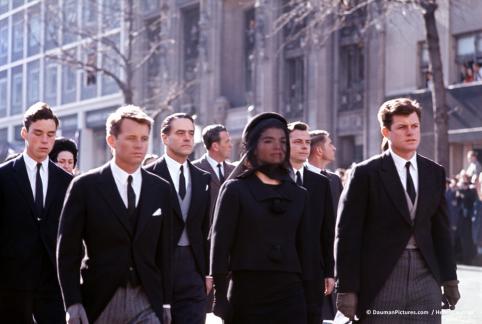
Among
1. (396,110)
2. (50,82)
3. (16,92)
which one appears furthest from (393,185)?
(16,92)

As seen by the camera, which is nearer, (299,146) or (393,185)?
(393,185)

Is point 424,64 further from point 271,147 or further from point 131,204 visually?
point 131,204

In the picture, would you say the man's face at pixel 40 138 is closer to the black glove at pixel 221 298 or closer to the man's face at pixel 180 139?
the man's face at pixel 180 139

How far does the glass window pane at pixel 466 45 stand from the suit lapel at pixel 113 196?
2601 cm

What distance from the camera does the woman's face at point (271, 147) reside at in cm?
739

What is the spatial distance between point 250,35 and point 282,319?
122ft

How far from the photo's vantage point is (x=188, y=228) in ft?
32.3

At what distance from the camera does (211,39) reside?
45.5 m

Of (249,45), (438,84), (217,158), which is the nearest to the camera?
(217,158)

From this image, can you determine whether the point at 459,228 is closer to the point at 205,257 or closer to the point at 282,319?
the point at 205,257

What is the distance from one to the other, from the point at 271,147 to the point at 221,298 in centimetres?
99

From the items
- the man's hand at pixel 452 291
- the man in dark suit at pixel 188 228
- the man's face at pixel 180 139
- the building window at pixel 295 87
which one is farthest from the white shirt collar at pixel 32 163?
the building window at pixel 295 87

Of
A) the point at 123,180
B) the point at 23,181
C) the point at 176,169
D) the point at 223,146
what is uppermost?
the point at 223,146

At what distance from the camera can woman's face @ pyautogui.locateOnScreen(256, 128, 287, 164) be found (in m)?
7.39
